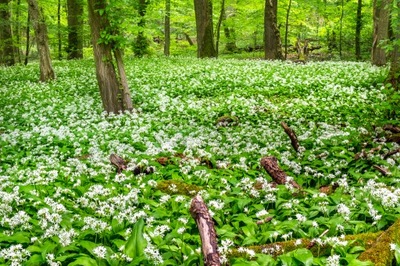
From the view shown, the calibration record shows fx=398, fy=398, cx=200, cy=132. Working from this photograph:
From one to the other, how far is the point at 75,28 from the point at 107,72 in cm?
1448

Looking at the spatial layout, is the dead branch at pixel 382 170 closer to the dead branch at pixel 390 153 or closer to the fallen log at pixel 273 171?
the dead branch at pixel 390 153

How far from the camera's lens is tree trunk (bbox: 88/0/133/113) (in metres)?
10.6

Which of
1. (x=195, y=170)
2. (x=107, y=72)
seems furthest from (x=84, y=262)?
(x=107, y=72)

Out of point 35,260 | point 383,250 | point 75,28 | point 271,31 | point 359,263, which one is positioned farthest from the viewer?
A: point 75,28

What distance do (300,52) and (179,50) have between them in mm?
13406

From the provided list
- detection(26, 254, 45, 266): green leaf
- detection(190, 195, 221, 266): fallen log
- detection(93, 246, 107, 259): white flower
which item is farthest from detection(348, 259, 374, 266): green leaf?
detection(26, 254, 45, 266): green leaf

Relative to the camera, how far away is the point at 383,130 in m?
7.94

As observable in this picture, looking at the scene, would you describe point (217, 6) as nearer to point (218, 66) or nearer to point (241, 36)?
point (241, 36)

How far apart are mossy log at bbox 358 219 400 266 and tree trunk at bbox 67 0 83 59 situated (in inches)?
867

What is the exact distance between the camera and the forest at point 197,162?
3.66 meters

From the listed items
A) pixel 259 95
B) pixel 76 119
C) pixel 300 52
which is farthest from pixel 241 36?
pixel 76 119

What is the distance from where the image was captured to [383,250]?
3314 millimetres

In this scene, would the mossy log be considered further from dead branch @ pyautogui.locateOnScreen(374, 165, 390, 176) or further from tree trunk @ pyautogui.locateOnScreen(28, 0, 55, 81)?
tree trunk @ pyautogui.locateOnScreen(28, 0, 55, 81)

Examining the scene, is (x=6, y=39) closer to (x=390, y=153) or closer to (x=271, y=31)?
(x=271, y=31)
